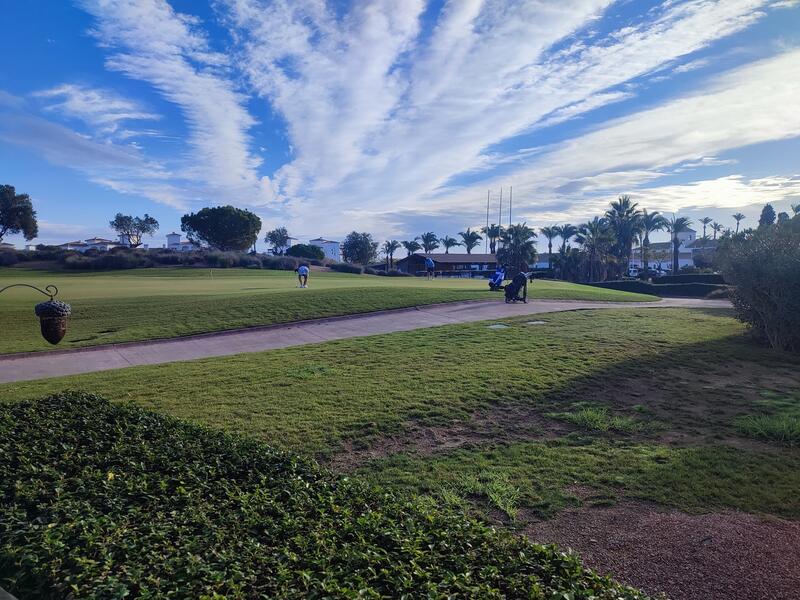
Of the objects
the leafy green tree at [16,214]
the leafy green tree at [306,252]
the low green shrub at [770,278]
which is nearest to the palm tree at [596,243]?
the leafy green tree at [306,252]

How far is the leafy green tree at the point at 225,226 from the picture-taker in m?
76.9

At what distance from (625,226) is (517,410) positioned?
75.5 meters

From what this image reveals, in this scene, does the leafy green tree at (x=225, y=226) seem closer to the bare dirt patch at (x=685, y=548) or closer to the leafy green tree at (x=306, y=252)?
the leafy green tree at (x=306, y=252)

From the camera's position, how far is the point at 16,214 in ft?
212

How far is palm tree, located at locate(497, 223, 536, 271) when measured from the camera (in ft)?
227

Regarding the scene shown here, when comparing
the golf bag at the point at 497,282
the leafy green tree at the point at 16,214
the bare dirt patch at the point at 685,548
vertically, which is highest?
the leafy green tree at the point at 16,214

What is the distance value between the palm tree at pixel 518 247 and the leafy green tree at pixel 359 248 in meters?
26.9

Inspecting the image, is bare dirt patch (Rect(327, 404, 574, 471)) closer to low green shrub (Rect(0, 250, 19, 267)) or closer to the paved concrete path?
the paved concrete path

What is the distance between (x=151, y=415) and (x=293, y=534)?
354 cm

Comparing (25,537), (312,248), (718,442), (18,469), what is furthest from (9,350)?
(312,248)

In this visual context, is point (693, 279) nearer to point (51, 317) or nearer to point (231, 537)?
point (51, 317)

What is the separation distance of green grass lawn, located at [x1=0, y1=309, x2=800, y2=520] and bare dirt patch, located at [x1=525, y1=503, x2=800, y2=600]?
0.85 ft

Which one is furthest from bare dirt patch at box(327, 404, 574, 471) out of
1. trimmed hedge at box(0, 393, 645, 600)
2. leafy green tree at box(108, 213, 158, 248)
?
leafy green tree at box(108, 213, 158, 248)

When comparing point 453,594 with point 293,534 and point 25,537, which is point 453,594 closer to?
point 293,534
